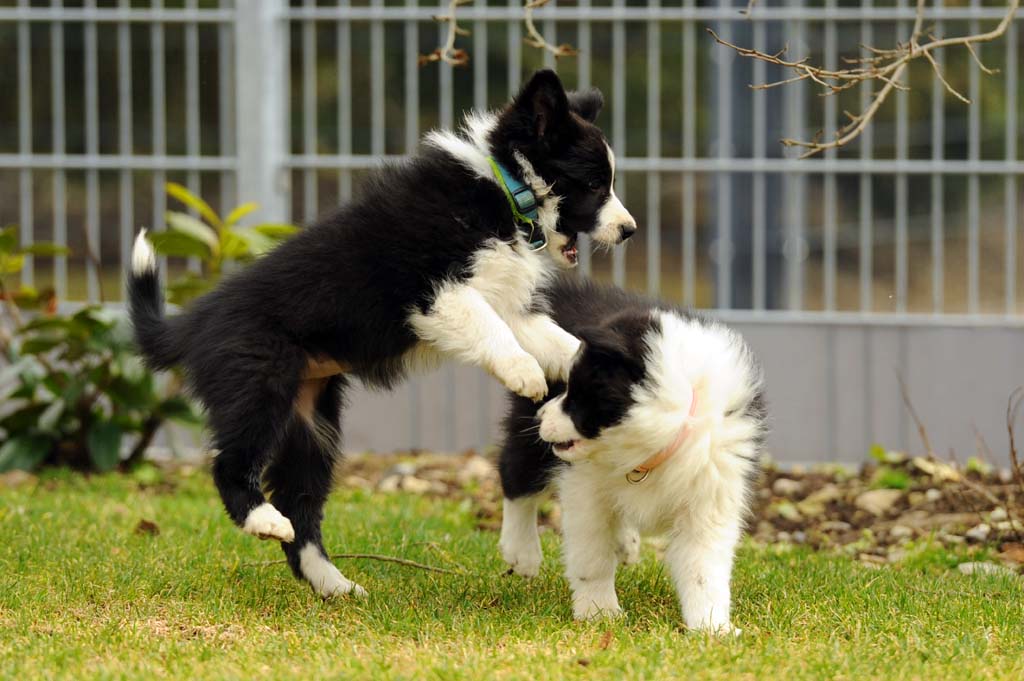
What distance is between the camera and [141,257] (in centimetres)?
465

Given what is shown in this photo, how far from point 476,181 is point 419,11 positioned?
3697mm

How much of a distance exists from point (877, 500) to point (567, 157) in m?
2.85

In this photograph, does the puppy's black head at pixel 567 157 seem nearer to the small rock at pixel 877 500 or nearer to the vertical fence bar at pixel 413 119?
the small rock at pixel 877 500

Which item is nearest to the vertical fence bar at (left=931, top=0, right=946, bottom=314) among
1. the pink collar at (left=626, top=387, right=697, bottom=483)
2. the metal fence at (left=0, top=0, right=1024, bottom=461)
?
the metal fence at (left=0, top=0, right=1024, bottom=461)

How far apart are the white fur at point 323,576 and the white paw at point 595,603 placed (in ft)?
2.28

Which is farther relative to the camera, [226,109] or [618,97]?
[226,109]

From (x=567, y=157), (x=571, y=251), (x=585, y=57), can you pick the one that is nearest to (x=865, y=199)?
Answer: (x=585, y=57)

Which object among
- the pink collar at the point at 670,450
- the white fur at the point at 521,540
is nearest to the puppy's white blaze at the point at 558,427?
the pink collar at the point at 670,450

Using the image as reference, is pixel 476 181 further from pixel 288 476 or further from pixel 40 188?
pixel 40 188

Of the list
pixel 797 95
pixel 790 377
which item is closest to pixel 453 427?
pixel 790 377

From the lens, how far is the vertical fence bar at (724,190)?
7.61 metres

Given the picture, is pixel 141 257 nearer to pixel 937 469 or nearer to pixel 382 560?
pixel 382 560

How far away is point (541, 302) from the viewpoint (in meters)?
4.47

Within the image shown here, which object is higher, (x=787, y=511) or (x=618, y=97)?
(x=618, y=97)
